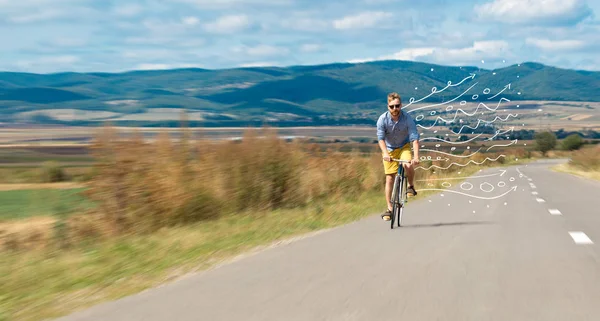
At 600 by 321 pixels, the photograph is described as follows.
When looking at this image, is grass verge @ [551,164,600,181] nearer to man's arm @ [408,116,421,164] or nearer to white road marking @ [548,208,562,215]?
white road marking @ [548,208,562,215]

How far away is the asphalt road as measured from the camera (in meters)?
6.35

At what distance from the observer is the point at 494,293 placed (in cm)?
702

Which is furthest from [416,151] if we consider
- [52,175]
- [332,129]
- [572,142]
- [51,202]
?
[572,142]

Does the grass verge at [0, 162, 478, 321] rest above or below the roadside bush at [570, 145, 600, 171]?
above

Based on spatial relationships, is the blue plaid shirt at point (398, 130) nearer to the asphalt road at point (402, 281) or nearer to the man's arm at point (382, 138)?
the man's arm at point (382, 138)

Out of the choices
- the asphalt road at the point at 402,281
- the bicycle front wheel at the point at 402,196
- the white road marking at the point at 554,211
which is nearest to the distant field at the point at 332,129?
the bicycle front wheel at the point at 402,196

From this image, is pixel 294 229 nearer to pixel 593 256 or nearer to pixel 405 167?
pixel 405 167

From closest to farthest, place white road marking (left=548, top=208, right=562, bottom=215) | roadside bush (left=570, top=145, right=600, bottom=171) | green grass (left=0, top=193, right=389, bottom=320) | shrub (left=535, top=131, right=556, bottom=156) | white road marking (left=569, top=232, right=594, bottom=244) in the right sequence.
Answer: green grass (left=0, top=193, right=389, bottom=320) < white road marking (left=569, top=232, right=594, bottom=244) < white road marking (left=548, top=208, right=562, bottom=215) < shrub (left=535, top=131, right=556, bottom=156) < roadside bush (left=570, top=145, right=600, bottom=171)

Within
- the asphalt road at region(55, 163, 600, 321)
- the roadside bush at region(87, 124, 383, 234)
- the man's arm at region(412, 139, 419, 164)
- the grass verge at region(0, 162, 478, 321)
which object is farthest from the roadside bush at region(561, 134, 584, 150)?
the man's arm at region(412, 139, 419, 164)

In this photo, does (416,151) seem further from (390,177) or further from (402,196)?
(402,196)

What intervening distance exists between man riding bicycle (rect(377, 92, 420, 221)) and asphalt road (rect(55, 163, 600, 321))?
1.04 m

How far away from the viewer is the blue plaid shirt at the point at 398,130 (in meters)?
12.2

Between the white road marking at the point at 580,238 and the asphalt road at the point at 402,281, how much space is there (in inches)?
0.6

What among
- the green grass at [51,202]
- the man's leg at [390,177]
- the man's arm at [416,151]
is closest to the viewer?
the green grass at [51,202]
